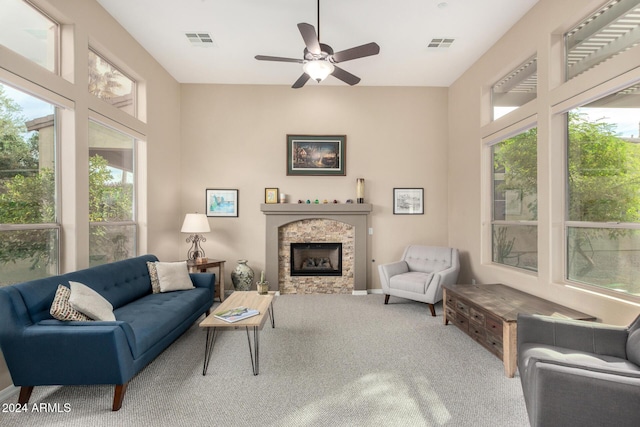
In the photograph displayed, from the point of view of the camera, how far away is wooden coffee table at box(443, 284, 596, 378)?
9.11 ft

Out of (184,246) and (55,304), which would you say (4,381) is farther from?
(184,246)

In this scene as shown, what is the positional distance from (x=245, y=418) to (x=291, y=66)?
4691mm

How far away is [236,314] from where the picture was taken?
2963 millimetres

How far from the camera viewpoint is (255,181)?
5.71 meters

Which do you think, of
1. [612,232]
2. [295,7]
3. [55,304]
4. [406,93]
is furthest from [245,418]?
[406,93]

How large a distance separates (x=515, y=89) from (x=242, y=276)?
4.91m

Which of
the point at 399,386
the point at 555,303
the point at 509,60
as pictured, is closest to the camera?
the point at 399,386

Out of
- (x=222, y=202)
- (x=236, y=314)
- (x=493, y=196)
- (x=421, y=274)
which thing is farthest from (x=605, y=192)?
(x=222, y=202)

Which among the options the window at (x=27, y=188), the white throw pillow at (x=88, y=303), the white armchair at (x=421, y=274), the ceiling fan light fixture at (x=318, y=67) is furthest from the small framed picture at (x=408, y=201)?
the window at (x=27, y=188)

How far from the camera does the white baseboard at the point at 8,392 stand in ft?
7.94

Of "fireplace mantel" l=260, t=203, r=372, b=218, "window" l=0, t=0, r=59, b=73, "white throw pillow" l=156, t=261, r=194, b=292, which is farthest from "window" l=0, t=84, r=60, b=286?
"fireplace mantel" l=260, t=203, r=372, b=218

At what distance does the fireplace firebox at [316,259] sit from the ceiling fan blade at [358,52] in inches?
132

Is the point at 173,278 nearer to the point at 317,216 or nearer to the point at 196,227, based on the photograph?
the point at 196,227

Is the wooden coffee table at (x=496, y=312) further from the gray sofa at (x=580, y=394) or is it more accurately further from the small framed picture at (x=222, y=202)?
the small framed picture at (x=222, y=202)
